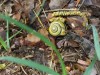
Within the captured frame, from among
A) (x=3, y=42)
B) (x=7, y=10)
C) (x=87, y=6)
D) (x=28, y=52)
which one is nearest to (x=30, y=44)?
(x=28, y=52)

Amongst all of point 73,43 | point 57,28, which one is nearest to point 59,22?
point 57,28

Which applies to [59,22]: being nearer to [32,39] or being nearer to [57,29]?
[57,29]

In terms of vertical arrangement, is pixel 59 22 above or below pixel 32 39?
above

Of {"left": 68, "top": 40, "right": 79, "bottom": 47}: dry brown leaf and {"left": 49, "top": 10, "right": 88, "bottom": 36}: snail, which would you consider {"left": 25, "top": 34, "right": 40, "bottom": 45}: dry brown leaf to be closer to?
{"left": 49, "top": 10, "right": 88, "bottom": 36}: snail

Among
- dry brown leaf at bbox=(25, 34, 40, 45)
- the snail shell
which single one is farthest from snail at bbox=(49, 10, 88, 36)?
dry brown leaf at bbox=(25, 34, 40, 45)

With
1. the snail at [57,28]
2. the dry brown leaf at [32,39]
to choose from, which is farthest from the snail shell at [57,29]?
the dry brown leaf at [32,39]

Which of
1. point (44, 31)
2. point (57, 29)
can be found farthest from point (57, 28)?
point (44, 31)

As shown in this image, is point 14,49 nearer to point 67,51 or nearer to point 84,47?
point 67,51

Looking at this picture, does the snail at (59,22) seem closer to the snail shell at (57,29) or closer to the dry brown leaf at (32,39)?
the snail shell at (57,29)
